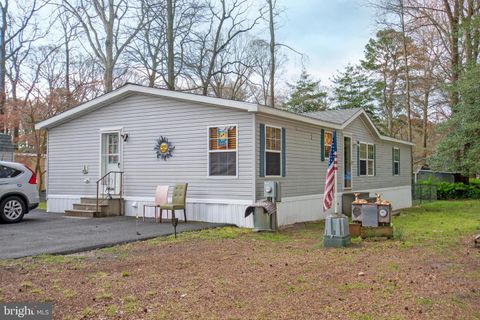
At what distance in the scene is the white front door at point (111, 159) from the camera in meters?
11.6

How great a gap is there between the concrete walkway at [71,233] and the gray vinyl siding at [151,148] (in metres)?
1.03

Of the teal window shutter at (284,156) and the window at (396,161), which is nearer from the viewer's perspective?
the teal window shutter at (284,156)

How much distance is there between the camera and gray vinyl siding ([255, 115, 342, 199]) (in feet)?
32.9

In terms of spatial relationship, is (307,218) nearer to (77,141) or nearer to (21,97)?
(77,141)

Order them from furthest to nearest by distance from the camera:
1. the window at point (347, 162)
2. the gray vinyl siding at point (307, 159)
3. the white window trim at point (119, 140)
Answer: the window at point (347, 162) < the white window trim at point (119, 140) < the gray vinyl siding at point (307, 159)

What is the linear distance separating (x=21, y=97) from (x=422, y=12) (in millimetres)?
19709

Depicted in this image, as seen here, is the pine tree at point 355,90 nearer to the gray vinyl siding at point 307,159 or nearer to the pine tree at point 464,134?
the pine tree at point 464,134

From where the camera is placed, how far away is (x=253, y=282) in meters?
4.80

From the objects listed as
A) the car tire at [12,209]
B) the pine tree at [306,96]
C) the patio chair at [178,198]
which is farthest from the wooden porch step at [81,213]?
the pine tree at [306,96]

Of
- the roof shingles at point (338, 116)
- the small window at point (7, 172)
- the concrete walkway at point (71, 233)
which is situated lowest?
the concrete walkway at point (71, 233)

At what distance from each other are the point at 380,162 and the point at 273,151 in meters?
7.87

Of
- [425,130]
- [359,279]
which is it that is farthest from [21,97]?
[425,130]

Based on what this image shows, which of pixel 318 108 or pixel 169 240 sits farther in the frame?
pixel 318 108

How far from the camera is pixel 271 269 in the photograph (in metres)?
5.47
